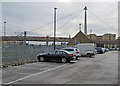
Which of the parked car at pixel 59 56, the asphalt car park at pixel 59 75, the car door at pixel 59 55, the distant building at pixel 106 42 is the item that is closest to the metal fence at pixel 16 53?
the parked car at pixel 59 56

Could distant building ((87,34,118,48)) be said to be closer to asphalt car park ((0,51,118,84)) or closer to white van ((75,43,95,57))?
white van ((75,43,95,57))

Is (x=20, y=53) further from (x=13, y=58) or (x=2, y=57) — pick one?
(x=2, y=57)

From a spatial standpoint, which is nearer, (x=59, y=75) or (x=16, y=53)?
(x=59, y=75)

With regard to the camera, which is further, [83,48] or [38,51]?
[83,48]

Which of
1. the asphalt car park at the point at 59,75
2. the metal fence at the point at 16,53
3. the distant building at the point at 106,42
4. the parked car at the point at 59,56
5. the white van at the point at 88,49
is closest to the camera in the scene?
the asphalt car park at the point at 59,75

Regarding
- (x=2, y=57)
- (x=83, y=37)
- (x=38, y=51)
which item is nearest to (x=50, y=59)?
(x=38, y=51)

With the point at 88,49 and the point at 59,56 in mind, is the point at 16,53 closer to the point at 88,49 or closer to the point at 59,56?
the point at 59,56

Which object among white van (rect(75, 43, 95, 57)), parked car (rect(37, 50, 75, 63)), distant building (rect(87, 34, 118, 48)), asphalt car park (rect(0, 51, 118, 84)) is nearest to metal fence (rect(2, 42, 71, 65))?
parked car (rect(37, 50, 75, 63))

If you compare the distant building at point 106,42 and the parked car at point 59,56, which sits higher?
the distant building at point 106,42

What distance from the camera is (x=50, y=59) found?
1877 centimetres

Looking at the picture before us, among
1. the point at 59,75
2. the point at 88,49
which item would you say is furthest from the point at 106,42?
the point at 59,75

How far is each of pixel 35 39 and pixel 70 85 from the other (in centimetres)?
5986

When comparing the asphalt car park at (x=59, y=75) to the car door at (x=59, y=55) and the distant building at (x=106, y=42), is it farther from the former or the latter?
the distant building at (x=106, y=42)

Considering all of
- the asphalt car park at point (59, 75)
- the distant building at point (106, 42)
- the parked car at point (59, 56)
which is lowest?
the asphalt car park at point (59, 75)
